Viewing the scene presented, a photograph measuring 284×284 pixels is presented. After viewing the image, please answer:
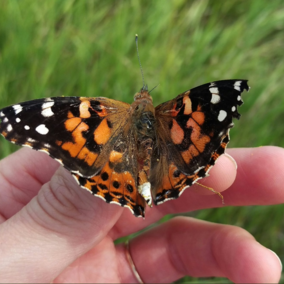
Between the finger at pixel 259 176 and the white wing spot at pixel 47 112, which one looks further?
the finger at pixel 259 176

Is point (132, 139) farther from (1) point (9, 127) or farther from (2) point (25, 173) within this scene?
(2) point (25, 173)

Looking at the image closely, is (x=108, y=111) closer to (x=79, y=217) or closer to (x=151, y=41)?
(x=79, y=217)

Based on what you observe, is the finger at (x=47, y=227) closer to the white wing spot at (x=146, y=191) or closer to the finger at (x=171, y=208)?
the white wing spot at (x=146, y=191)

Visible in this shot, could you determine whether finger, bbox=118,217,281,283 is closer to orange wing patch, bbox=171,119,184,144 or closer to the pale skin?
the pale skin

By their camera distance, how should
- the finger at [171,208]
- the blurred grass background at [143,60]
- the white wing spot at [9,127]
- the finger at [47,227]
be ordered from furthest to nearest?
the blurred grass background at [143,60] → the finger at [171,208] → the finger at [47,227] → the white wing spot at [9,127]

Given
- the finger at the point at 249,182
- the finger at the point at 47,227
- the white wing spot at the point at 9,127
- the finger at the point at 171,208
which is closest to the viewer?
the white wing spot at the point at 9,127

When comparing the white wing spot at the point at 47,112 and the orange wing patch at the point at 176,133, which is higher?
the white wing spot at the point at 47,112

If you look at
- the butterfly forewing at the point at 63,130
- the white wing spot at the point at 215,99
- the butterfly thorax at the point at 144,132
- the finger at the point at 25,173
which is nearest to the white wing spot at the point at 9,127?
the butterfly forewing at the point at 63,130
